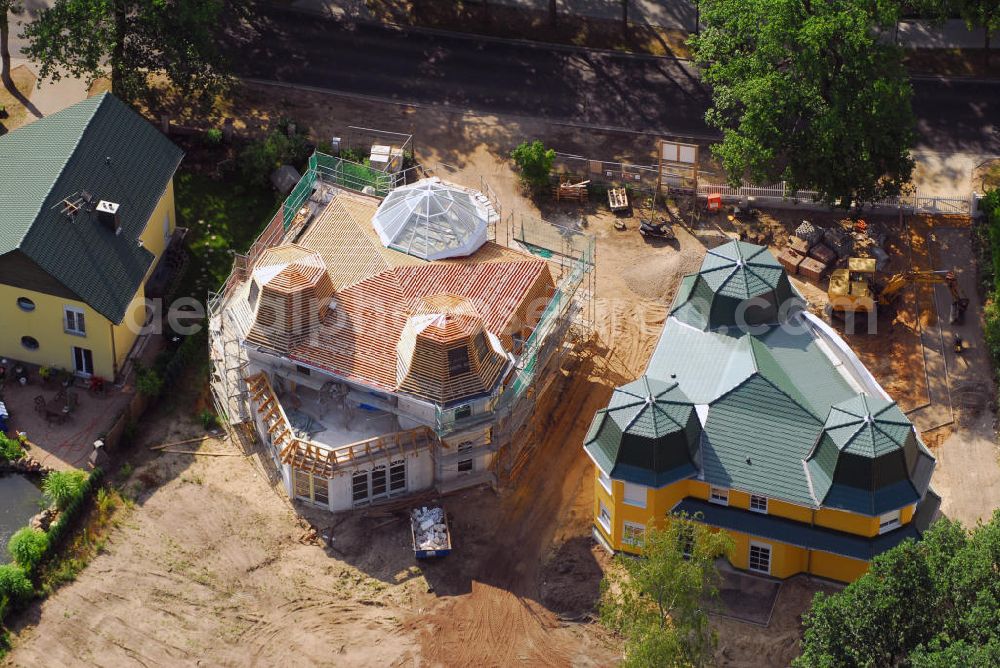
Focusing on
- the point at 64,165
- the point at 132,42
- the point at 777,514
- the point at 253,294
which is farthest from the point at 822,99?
the point at 64,165

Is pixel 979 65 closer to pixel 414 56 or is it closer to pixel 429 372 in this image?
pixel 414 56

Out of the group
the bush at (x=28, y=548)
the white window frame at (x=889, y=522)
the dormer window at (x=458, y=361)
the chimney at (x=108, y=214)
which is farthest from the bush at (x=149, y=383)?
the white window frame at (x=889, y=522)

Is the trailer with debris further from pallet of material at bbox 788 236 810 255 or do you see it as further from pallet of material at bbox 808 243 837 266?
pallet of material at bbox 808 243 837 266

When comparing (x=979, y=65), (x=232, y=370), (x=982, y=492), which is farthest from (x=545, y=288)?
(x=979, y=65)

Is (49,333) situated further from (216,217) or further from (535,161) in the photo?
(535,161)

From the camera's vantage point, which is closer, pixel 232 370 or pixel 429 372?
pixel 429 372

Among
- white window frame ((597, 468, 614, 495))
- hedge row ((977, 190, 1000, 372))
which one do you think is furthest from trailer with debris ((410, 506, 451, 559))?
hedge row ((977, 190, 1000, 372))

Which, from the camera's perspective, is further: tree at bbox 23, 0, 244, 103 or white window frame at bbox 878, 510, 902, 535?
tree at bbox 23, 0, 244, 103
